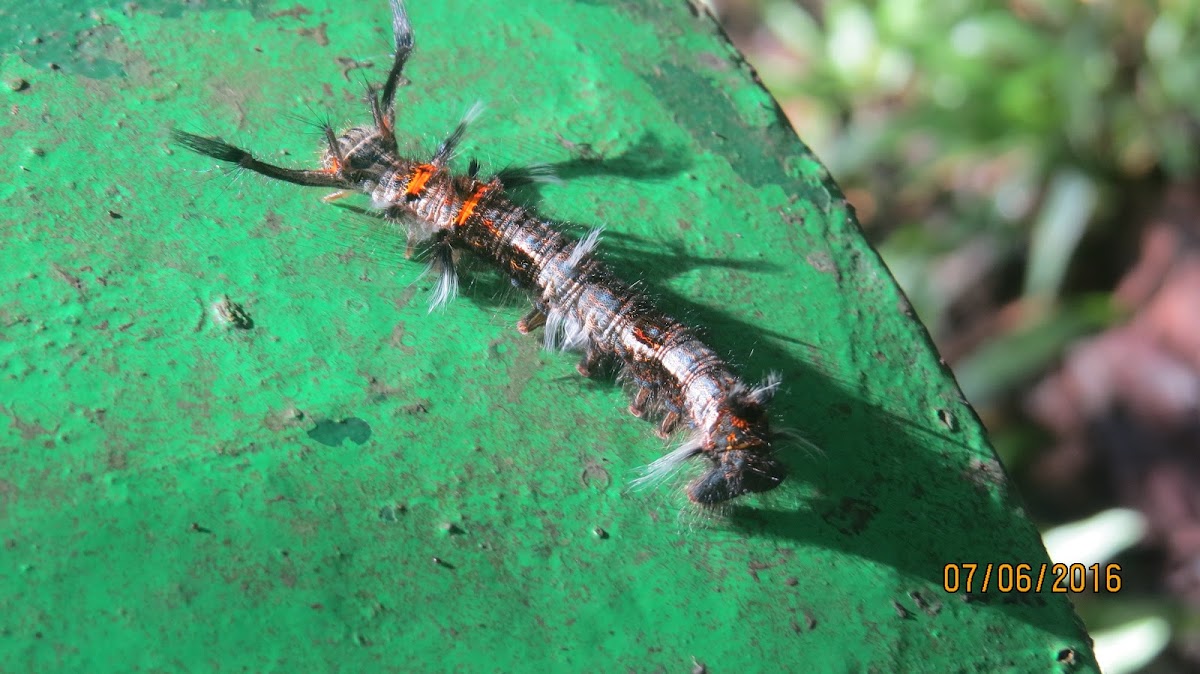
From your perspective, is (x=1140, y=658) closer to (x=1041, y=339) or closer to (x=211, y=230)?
(x=1041, y=339)

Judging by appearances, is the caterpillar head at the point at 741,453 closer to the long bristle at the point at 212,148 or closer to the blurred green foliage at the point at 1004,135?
the long bristle at the point at 212,148

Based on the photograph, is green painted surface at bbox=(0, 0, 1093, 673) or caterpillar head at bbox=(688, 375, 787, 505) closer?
green painted surface at bbox=(0, 0, 1093, 673)

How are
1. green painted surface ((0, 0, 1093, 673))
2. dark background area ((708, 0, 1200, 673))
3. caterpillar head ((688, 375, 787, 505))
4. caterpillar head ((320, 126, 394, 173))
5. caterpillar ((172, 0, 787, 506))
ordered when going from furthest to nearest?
dark background area ((708, 0, 1200, 673))
caterpillar head ((320, 126, 394, 173))
caterpillar ((172, 0, 787, 506))
caterpillar head ((688, 375, 787, 505))
green painted surface ((0, 0, 1093, 673))

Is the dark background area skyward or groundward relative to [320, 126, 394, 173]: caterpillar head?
skyward

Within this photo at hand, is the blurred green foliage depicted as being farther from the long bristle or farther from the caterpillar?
the long bristle

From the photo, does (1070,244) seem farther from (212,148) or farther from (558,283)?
(212,148)

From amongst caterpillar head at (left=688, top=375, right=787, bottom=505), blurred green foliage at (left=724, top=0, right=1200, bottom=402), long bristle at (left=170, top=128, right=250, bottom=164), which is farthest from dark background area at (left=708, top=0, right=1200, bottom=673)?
long bristle at (left=170, top=128, right=250, bottom=164)

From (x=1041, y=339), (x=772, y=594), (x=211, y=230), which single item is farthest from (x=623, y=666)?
(x=1041, y=339)
